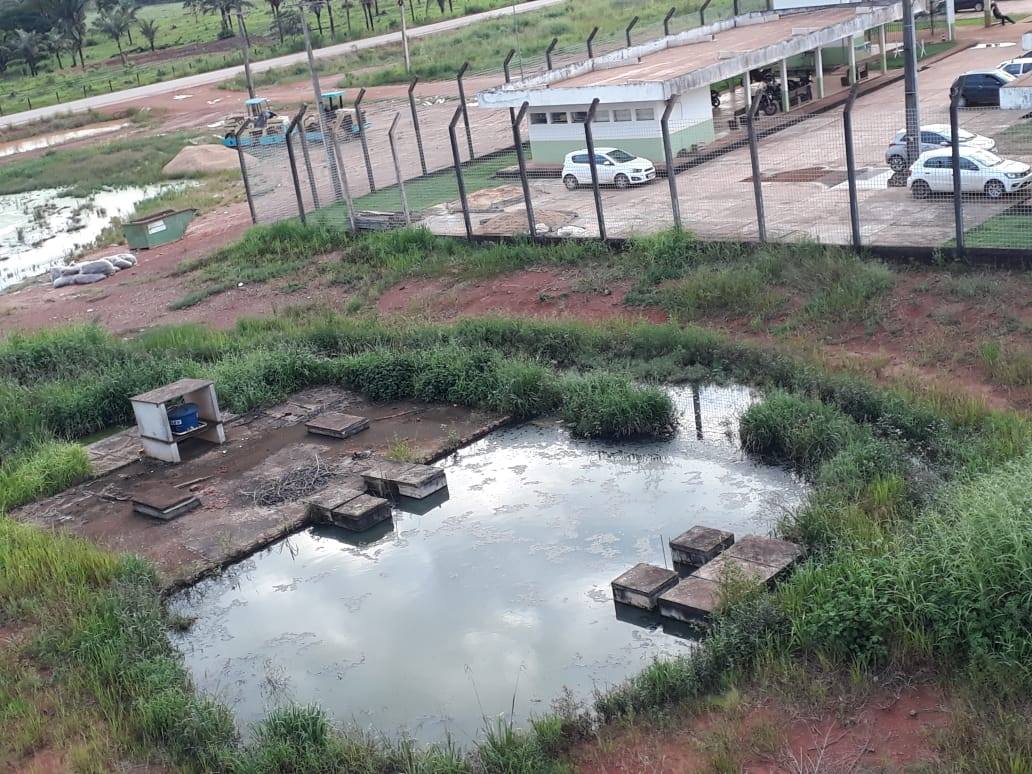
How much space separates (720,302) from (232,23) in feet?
288

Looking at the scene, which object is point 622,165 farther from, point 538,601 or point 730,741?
point 730,741

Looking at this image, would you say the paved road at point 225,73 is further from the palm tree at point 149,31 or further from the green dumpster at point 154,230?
the green dumpster at point 154,230

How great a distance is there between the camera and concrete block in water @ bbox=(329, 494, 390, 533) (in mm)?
13352

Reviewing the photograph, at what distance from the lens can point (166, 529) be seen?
552 inches

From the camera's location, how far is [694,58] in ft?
109

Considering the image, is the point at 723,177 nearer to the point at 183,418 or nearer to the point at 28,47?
the point at 183,418

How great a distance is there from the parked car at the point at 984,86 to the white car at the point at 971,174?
10945 mm

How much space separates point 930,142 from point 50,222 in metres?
29.3

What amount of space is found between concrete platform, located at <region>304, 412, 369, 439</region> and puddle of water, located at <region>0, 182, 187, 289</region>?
17.4m

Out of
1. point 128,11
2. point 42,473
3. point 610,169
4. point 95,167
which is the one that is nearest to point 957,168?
point 610,169

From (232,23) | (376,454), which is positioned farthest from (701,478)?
(232,23)

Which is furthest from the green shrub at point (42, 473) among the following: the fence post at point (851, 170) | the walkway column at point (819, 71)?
the walkway column at point (819, 71)

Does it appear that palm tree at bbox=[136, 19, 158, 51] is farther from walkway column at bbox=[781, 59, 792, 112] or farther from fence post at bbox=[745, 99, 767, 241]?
fence post at bbox=[745, 99, 767, 241]

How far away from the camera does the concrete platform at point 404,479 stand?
1402cm
